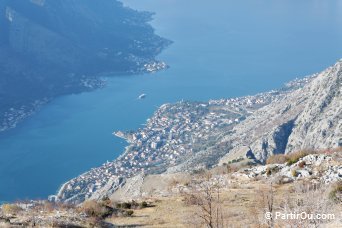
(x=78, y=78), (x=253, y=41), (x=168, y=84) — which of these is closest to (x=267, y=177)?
(x=168, y=84)

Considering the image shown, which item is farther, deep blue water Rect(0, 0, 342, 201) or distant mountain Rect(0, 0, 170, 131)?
distant mountain Rect(0, 0, 170, 131)

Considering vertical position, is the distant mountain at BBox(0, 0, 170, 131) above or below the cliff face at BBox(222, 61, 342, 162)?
above

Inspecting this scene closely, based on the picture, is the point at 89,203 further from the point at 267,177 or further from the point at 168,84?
the point at 168,84

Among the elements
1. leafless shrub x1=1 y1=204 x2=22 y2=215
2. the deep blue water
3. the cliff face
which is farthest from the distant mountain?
leafless shrub x1=1 y1=204 x2=22 y2=215

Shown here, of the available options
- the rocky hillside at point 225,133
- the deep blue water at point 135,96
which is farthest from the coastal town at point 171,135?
the deep blue water at point 135,96

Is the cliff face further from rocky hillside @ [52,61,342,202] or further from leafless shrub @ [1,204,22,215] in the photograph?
leafless shrub @ [1,204,22,215]

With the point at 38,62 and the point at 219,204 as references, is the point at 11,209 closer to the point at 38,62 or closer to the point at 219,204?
the point at 219,204

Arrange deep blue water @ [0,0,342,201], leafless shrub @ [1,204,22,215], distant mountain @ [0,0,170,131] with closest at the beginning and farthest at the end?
1. leafless shrub @ [1,204,22,215]
2. deep blue water @ [0,0,342,201]
3. distant mountain @ [0,0,170,131]
